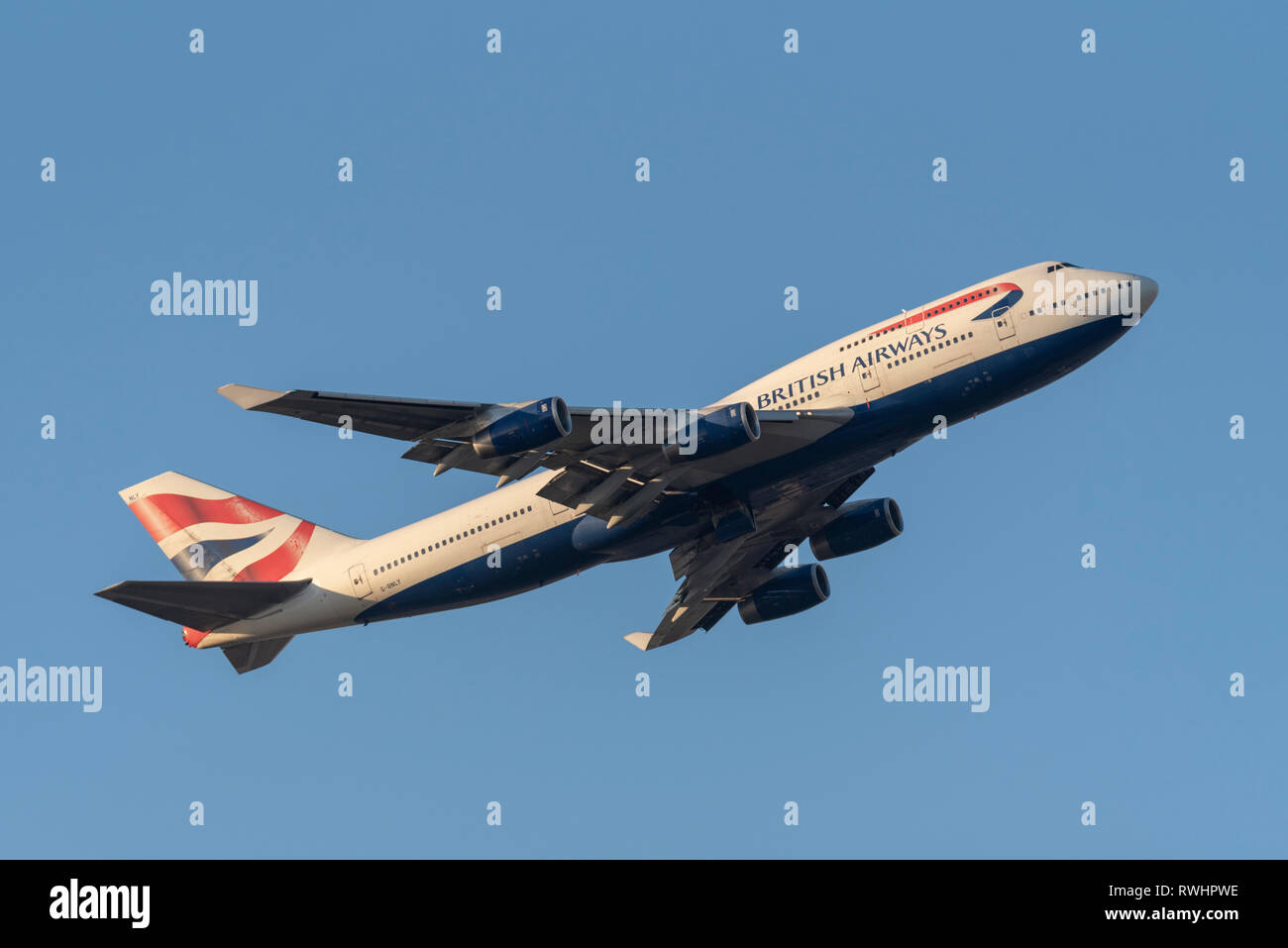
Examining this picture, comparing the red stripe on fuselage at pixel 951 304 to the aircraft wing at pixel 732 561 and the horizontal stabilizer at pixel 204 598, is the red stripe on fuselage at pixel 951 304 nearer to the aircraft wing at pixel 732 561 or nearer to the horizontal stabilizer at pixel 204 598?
the aircraft wing at pixel 732 561

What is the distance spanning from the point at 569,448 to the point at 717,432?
177 inches

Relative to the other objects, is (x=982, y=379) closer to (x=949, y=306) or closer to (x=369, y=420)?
(x=949, y=306)

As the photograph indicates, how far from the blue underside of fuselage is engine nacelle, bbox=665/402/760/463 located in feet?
7.71

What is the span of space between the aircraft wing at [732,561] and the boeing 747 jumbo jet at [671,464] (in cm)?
13

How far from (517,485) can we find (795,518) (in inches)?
385

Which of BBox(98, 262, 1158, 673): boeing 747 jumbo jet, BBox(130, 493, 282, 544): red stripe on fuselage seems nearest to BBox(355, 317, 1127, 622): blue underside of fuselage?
BBox(98, 262, 1158, 673): boeing 747 jumbo jet

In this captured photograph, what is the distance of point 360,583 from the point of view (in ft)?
156

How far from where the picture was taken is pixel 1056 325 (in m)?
41.6

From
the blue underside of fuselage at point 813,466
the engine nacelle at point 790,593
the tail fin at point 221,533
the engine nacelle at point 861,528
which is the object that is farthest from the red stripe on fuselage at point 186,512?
the engine nacelle at point 861,528

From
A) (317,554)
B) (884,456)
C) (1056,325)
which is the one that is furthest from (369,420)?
(1056,325)

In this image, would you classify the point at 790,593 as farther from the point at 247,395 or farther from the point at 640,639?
the point at 247,395

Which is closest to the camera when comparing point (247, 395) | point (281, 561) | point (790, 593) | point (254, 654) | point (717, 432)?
point (247, 395)

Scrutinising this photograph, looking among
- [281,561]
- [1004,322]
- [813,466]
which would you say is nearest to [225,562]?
[281,561]
